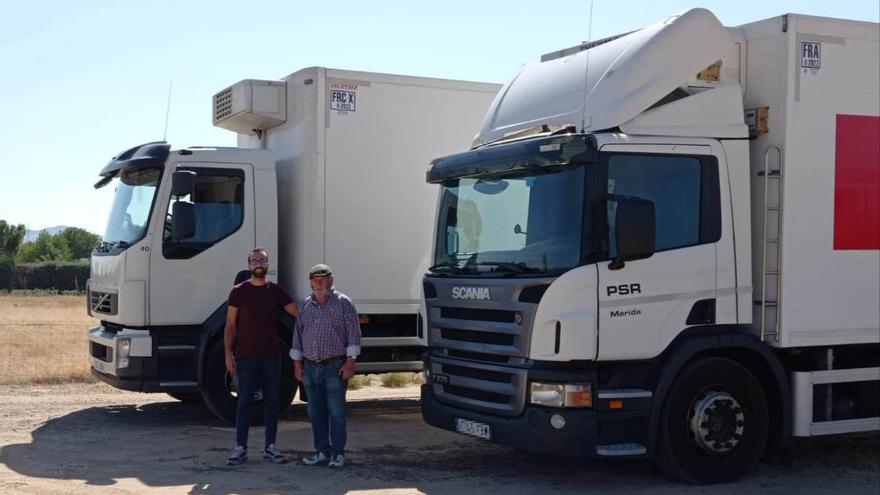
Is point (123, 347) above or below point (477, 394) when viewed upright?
above

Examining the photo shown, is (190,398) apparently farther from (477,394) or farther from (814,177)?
(814,177)

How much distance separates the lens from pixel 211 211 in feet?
38.5

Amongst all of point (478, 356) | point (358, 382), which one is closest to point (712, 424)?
point (478, 356)

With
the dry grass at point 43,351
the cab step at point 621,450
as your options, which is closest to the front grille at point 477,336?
the cab step at point 621,450

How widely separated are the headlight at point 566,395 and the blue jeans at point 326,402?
2006mm

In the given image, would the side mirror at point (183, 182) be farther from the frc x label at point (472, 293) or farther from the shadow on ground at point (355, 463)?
the frc x label at point (472, 293)

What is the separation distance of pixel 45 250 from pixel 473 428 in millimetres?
81949

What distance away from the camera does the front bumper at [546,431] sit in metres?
8.20

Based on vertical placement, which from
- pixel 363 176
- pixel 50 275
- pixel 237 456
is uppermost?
pixel 363 176

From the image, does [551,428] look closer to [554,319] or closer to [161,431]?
[554,319]

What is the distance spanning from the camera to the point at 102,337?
39.2ft

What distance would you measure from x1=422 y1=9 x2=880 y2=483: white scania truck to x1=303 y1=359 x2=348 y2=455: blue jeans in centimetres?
78

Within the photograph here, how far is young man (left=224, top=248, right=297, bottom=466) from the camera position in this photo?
9531mm

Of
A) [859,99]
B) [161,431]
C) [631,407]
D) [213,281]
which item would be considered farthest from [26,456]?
[859,99]
